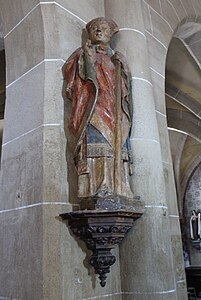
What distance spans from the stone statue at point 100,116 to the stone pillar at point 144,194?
6.5 inches

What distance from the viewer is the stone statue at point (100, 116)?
193cm

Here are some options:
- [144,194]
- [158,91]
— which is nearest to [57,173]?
[144,194]

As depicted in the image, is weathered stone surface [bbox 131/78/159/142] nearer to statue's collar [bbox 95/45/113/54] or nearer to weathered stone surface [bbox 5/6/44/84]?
statue's collar [bbox 95/45/113/54]

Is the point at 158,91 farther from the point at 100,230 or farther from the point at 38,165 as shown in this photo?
the point at 100,230

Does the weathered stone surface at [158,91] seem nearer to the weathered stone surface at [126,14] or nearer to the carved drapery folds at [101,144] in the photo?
the weathered stone surface at [126,14]

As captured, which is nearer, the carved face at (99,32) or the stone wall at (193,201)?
the carved face at (99,32)

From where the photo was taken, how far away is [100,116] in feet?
6.62

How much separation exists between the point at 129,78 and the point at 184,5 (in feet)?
5.70

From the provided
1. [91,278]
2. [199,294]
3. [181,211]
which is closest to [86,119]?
[91,278]

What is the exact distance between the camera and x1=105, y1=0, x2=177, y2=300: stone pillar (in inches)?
82.0

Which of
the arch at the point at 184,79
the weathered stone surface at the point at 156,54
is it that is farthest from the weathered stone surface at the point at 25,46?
the arch at the point at 184,79

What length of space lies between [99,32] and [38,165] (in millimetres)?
927

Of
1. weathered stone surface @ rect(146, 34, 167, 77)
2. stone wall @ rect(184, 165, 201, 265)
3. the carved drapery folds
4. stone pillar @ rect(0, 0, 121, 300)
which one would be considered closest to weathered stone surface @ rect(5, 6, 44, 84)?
stone pillar @ rect(0, 0, 121, 300)

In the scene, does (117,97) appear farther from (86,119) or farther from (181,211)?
(181,211)
